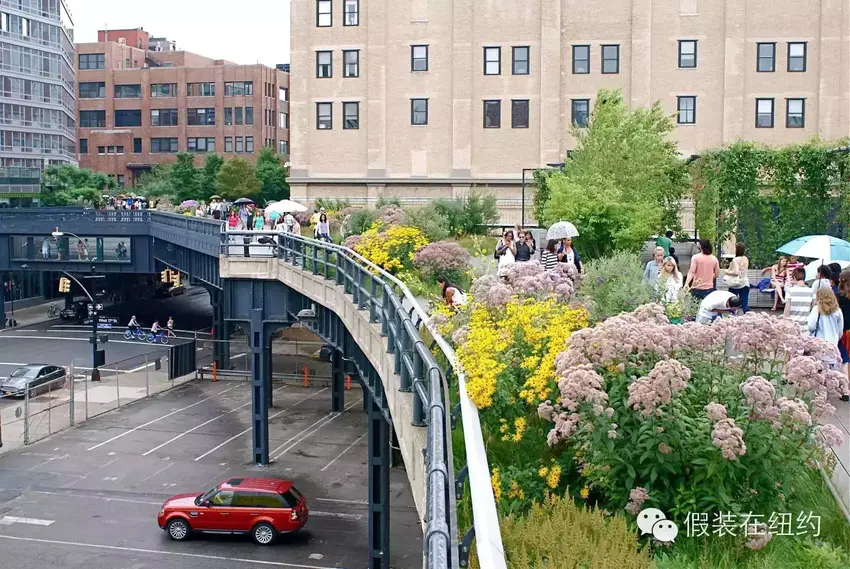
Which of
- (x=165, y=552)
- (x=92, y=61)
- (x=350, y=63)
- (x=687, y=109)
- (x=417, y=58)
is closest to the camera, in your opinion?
(x=165, y=552)

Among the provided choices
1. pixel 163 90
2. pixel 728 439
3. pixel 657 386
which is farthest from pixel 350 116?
pixel 163 90

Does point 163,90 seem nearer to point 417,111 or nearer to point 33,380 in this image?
point 417,111

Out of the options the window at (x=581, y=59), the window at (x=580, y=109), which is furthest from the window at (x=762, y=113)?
the window at (x=581, y=59)

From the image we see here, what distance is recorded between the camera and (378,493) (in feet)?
77.4

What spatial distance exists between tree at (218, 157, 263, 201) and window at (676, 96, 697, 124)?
46.9 metres

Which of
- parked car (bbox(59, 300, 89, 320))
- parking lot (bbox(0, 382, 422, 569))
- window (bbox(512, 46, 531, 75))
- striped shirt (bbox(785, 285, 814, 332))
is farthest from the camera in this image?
parked car (bbox(59, 300, 89, 320))

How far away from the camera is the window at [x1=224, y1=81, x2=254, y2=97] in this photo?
376 feet

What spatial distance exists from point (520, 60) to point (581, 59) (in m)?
3.32

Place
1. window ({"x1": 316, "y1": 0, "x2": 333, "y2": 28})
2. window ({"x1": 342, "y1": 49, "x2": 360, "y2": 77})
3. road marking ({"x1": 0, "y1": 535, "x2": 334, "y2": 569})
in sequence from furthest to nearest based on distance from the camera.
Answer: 1. window ({"x1": 316, "y1": 0, "x2": 333, "y2": 28})
2. window ({"x1": 342, "y1": 49, "x2": 360, "y2": 77})
3. road marking ({"x1": 0, "y1": 535, "x2": 334, "y2": 569})

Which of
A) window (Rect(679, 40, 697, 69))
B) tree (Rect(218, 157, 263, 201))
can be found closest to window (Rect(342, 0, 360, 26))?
window (Rect(679, 40, 697, 69))

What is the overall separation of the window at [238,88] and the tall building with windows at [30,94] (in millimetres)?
19691

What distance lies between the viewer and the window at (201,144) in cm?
11494

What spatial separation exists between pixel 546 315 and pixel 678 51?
156ft

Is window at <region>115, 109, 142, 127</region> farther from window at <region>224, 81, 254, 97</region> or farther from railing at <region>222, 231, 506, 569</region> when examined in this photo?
railing at <region>222, 231, 506, 569</region>
